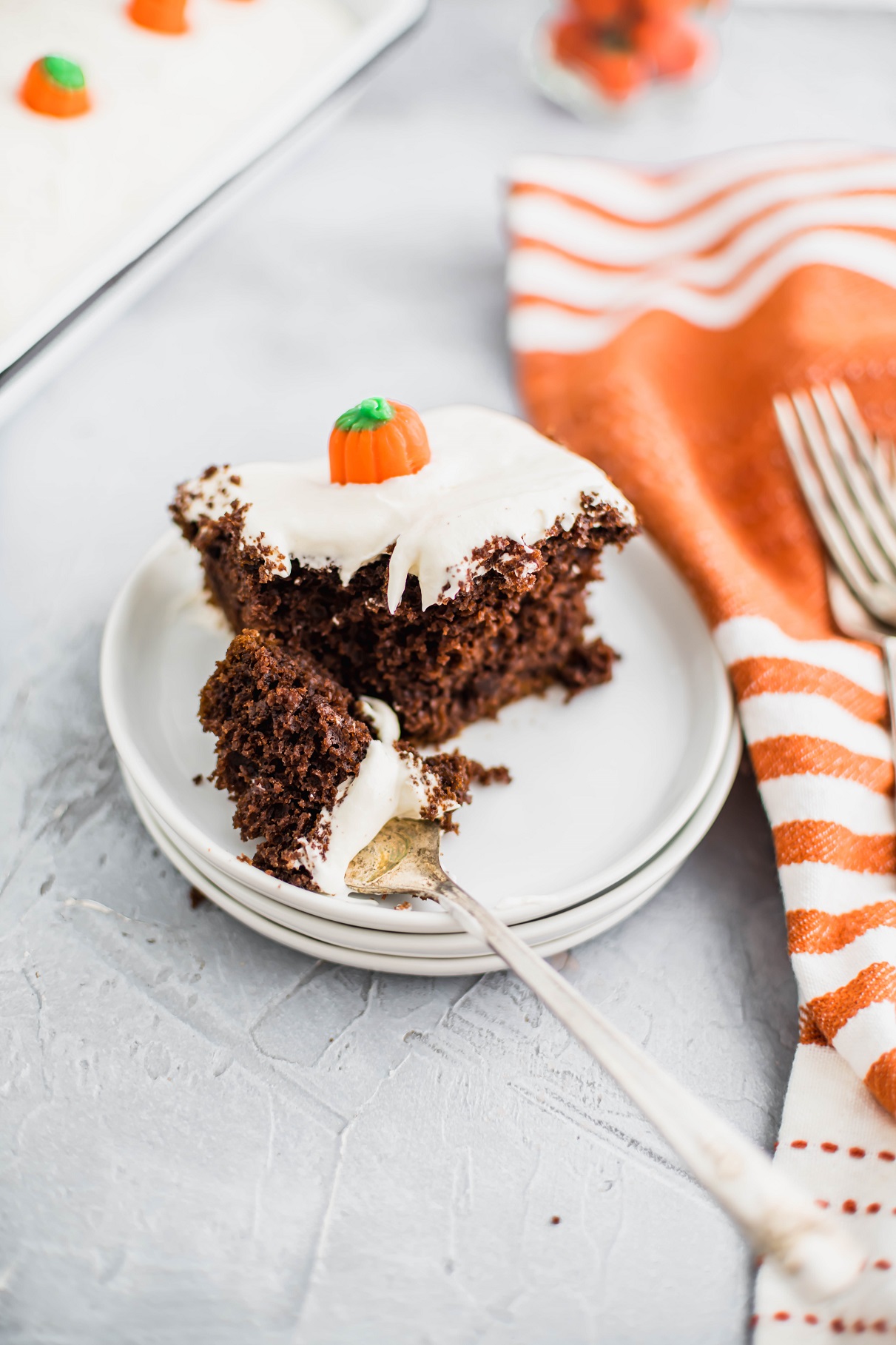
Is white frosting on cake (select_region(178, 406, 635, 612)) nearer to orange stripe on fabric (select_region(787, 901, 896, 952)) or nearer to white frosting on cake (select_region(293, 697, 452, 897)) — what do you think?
white frosting on cake (select_region(293, 697, 452, 897))

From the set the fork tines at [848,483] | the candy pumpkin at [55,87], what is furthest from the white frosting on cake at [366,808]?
the candy pumpkin at [55,87]

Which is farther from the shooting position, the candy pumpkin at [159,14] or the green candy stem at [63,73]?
the candy pumpkin at [159,14]

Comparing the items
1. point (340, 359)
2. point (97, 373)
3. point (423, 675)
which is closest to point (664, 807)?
point (423, 675)

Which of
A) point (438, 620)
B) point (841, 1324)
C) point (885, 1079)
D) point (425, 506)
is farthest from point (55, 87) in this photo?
point (841, 1324)

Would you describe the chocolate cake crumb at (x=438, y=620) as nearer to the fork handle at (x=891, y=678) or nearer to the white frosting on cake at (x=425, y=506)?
the white frosting on cake at (x=425, y=506)

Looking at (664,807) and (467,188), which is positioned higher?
(467,188)

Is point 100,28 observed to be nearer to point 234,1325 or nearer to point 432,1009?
point 432,1009

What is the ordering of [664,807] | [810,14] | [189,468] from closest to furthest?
[664,807] < [189,468] < [810,14]
